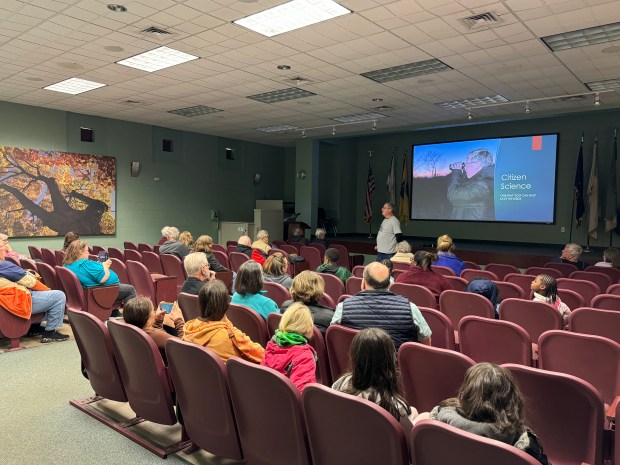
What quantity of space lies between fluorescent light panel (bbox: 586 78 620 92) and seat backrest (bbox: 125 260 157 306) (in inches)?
288

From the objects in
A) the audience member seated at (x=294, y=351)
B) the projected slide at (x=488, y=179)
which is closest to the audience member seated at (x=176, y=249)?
the audience member seated at (x=294, y=351)

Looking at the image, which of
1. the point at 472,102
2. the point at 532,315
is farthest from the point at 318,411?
the point at 472,102

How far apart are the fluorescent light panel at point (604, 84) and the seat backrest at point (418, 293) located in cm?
538

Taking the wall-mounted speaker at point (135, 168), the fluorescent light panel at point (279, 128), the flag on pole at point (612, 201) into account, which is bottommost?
the flag on pole at point (612, 201)

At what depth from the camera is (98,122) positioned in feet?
34.6

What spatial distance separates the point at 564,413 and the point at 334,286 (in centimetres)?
325

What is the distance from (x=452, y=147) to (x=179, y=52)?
8.06 metres

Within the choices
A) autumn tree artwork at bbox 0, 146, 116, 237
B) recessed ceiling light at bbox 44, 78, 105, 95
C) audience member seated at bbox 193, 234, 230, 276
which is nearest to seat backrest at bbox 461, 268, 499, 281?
audience member seated at bbox 193, 234, 230, 276

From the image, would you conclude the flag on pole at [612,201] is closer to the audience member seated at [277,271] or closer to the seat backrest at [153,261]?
the audience member seated at [277,271]

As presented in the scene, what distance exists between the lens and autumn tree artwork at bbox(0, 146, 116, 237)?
29.8 feet

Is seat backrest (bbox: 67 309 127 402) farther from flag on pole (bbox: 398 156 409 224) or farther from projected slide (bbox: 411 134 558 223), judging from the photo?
flag on pole (bbox: 398 156 409 224)

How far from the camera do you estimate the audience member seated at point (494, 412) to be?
149cm

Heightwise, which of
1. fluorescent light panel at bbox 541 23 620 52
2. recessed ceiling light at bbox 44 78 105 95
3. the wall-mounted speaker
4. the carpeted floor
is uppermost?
fluorescent light panel at bbox 541 23 620 52

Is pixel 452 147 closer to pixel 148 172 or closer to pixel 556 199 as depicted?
pixel 556 199
